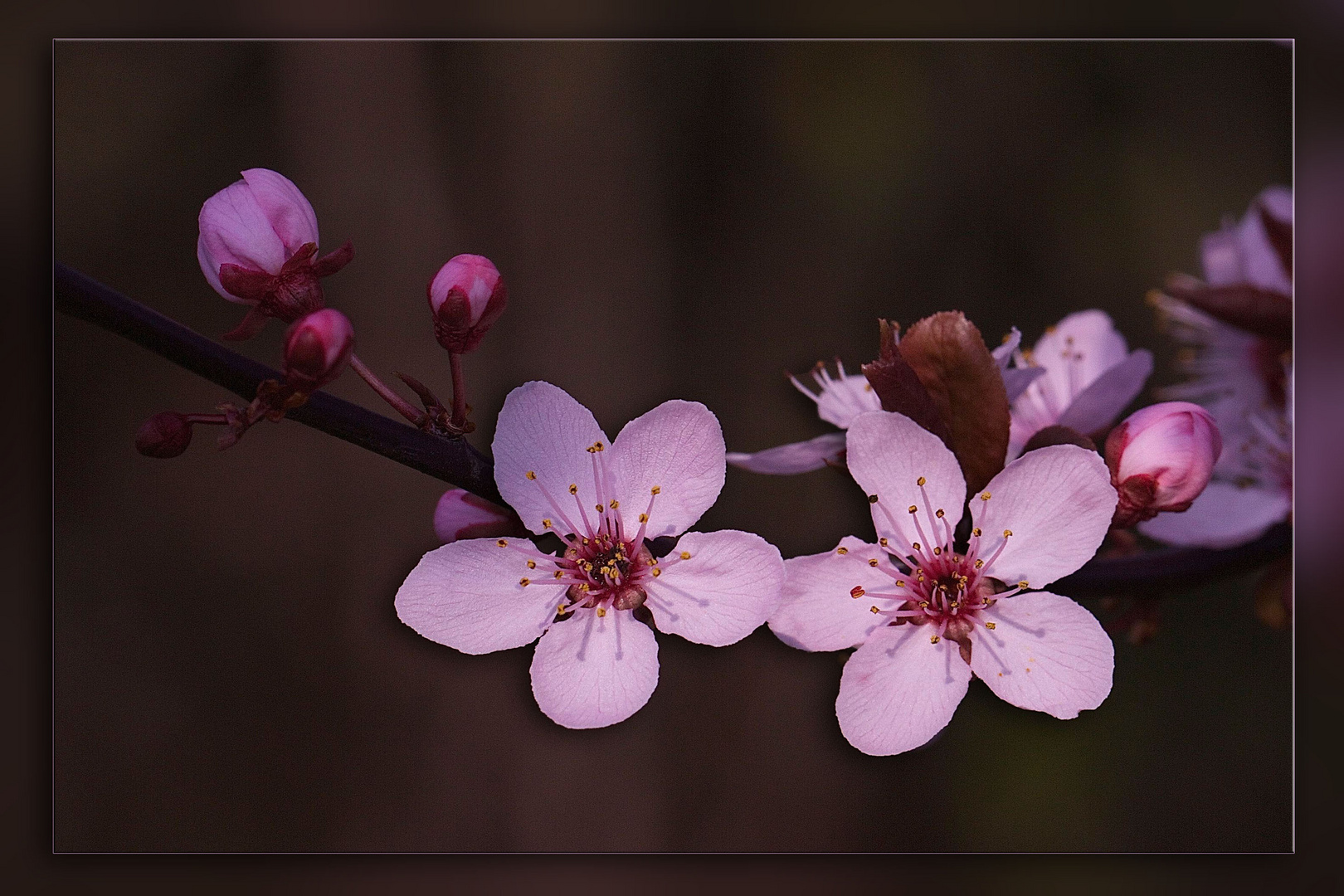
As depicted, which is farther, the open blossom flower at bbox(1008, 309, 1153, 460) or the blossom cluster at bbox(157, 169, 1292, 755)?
the open blossom flower at bbox(1008, 309, 1153, 460)

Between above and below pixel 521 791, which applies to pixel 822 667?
above

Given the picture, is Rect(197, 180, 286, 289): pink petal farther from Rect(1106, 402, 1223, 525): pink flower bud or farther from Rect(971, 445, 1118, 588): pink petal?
Rect(1106, 402, 1223, 525): pink flower bud

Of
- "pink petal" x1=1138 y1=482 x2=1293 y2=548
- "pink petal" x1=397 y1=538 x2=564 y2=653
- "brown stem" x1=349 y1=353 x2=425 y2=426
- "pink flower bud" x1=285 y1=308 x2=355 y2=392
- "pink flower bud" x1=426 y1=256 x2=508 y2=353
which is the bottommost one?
"pink petal" x1=397 y1=538 x2=564 y2=653

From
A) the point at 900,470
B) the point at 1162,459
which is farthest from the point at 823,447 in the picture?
the point at 1162,459

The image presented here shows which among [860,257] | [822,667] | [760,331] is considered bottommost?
[822,667]

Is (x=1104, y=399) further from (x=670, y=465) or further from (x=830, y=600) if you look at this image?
(x=670, y=465)

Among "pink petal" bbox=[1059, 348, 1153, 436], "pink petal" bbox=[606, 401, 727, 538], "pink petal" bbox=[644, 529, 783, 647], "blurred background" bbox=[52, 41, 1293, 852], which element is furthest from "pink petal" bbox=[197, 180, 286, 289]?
"pink petal" bbox=[1059, 348, 1153, 436]
